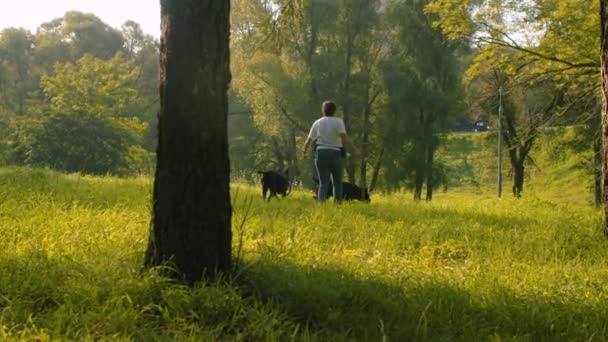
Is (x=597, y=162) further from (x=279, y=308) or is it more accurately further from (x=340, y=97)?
(x=279, y=308)

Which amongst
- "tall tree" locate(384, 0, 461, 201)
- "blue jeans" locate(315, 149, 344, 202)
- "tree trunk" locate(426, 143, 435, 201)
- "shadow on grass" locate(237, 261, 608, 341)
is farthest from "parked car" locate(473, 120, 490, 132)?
"shadow on grass" locate(237, 261, 608, 341)

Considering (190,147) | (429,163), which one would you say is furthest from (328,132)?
(429,163)

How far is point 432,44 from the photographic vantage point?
108 ft

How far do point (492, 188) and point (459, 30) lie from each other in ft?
158

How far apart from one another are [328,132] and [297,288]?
19.7 ft

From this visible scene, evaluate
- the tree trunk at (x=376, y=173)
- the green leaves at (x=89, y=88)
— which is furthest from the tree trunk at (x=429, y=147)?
the green leaves at (x=89, y=88)

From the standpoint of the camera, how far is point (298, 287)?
3.61m

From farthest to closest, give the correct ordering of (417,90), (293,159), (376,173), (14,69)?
(14,69) → (293,159) → (376,173) → (417,90)

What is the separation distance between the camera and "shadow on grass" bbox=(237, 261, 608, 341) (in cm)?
332

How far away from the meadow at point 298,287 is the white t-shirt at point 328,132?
3535 millimetres

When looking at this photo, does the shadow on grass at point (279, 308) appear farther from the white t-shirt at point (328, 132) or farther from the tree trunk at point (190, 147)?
the white t-shirt at point (328, 132)

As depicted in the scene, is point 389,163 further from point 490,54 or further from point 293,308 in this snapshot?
point 293,308

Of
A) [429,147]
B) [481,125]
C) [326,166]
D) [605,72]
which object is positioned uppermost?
[481,125]

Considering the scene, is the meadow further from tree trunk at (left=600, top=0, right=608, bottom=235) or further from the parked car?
the parked car
